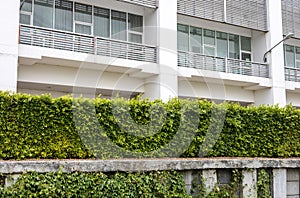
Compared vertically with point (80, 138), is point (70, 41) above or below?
above

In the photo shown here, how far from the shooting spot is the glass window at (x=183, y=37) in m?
16.7

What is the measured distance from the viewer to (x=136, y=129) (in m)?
7.19

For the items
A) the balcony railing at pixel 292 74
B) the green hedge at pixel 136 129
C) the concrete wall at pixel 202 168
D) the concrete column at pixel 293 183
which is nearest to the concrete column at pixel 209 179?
the concrete wall at pixel 202 168

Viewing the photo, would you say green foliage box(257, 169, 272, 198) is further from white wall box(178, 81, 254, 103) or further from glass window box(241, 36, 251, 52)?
glass window box(241, 36, 251, 52)

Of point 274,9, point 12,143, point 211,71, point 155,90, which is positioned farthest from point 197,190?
point 274,9

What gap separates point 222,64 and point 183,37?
7.80 ft

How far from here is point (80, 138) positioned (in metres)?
6.75

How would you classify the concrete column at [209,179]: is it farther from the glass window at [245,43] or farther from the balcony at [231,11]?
the glass window at [245,43]

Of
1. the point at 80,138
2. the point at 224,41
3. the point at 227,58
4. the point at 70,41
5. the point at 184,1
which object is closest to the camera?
the point at 80,138

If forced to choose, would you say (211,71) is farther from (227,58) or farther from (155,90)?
(155,90)

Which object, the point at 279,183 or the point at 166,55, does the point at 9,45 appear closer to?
the point at 166,55

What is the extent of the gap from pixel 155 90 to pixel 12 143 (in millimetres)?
9332

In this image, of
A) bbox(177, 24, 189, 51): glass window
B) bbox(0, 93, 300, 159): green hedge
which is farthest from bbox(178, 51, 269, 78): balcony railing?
bbox(0, 93, 300, 159): green hedge

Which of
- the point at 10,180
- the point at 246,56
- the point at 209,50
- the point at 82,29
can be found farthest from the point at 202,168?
the point at 246,56
